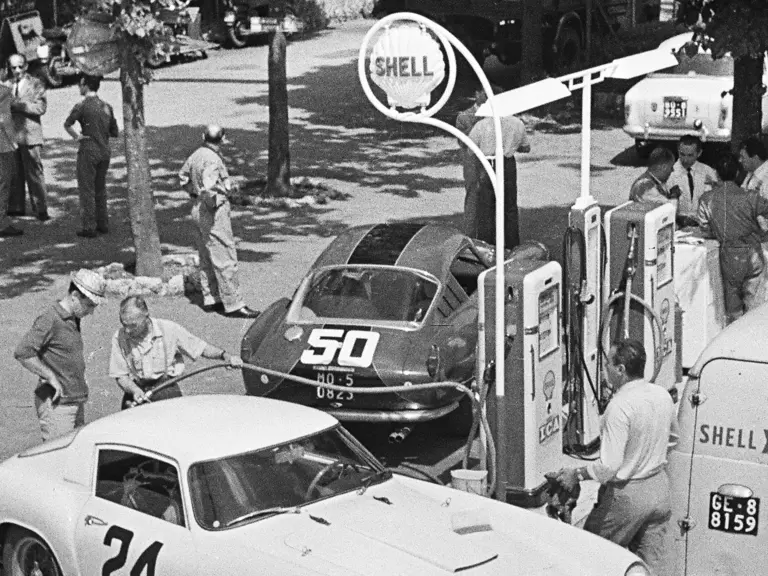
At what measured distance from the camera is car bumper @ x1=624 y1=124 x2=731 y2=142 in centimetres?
1911

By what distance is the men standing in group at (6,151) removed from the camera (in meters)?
16.4

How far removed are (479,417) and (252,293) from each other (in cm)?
584

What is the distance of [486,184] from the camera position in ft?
49.5

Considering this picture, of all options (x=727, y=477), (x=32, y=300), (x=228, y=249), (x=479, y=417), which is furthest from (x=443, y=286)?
(x=32, y=300)

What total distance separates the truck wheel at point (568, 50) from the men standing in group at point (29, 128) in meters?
11.2

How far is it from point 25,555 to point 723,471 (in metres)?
3.88

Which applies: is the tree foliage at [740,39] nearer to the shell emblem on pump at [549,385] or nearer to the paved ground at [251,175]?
the paved ground at [251,175]

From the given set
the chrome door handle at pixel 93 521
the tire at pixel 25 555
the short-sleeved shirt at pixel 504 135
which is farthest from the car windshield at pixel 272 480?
the short-sleeved shirt at pixel 504 135

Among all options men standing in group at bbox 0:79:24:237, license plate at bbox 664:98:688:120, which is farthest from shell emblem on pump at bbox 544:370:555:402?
license plate at bbox 664:98:688:120

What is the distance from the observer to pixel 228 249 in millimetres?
13469

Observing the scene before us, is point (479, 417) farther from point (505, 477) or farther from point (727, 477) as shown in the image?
point (727, 477)

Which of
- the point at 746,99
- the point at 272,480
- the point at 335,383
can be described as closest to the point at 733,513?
the point at 272,480

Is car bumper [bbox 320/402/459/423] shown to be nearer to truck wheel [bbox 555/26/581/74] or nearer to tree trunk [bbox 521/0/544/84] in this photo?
tree trunk [bbox 521/0/544/84]

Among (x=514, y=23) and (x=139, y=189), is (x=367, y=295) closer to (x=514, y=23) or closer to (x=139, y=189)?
(x=139, y=189)
